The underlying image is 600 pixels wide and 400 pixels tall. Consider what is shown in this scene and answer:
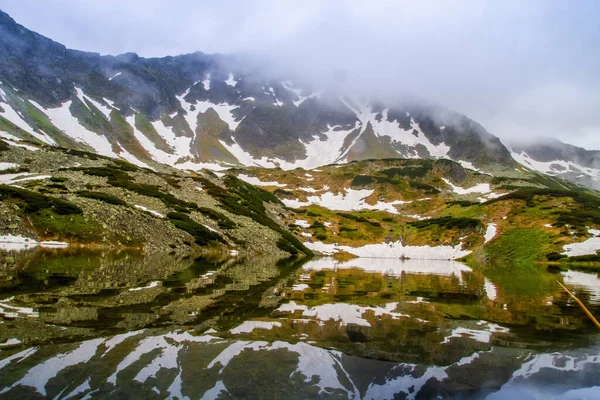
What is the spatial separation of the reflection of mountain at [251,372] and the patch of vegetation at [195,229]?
57624 millimetres

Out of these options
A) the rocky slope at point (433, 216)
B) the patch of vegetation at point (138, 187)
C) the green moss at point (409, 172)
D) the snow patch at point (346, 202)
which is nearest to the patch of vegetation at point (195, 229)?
the patch of vegetation at point (138, 187)

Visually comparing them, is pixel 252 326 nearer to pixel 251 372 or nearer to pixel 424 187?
pixel 251 372

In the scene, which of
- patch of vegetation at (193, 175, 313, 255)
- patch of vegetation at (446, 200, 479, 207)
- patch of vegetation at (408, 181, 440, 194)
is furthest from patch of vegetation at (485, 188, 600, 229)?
patch of vegetation at (193, 175, 313, 255)

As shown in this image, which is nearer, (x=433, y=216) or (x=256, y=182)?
(x=433, y=216)

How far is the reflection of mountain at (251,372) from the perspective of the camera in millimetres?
6945

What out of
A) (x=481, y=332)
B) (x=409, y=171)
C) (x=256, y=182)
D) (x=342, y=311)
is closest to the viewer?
(x=481, y=332)

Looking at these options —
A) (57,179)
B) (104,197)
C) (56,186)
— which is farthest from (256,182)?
(104,197)

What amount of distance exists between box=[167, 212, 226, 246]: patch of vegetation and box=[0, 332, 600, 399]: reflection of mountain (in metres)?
57.6

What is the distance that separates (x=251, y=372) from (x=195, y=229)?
6217 centimetres

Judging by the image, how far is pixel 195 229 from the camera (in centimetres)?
6788

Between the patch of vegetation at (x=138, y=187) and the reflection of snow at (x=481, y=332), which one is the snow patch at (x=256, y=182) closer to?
the patch of vegetation at (x=138, y=187)

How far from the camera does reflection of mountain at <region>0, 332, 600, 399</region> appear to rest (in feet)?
22.8

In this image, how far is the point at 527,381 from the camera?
8.24 m

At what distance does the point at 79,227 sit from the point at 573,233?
105 meters
